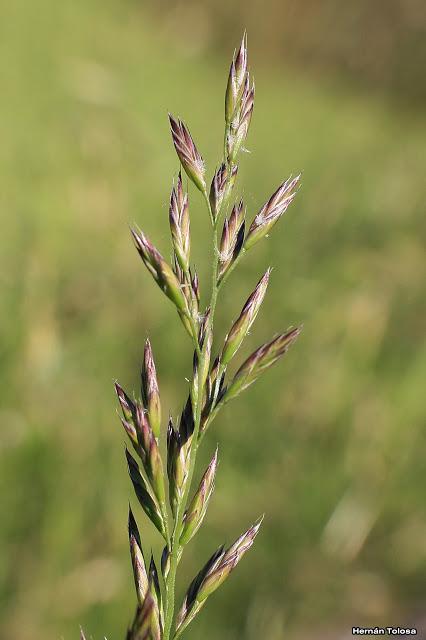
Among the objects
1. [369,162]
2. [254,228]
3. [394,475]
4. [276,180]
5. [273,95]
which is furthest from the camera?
[273,95]

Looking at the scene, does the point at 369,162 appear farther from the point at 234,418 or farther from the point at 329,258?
the point at 234,418

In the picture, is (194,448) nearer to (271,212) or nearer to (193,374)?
(193,374)

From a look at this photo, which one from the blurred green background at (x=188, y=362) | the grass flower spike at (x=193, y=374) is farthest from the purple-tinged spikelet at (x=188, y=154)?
the blurred green background at (x=188, y=362)

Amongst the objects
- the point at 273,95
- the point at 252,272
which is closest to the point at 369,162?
the point at 273,95

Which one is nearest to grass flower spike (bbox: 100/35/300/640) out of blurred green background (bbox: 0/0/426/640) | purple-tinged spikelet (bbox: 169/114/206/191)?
purple-tinged spikelet (bbox: 169/114/206/191)

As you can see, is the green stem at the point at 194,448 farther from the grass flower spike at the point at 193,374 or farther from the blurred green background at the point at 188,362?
the blurred green background at the point at 188,362

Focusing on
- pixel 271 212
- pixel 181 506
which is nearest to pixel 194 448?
pixel 181 506
